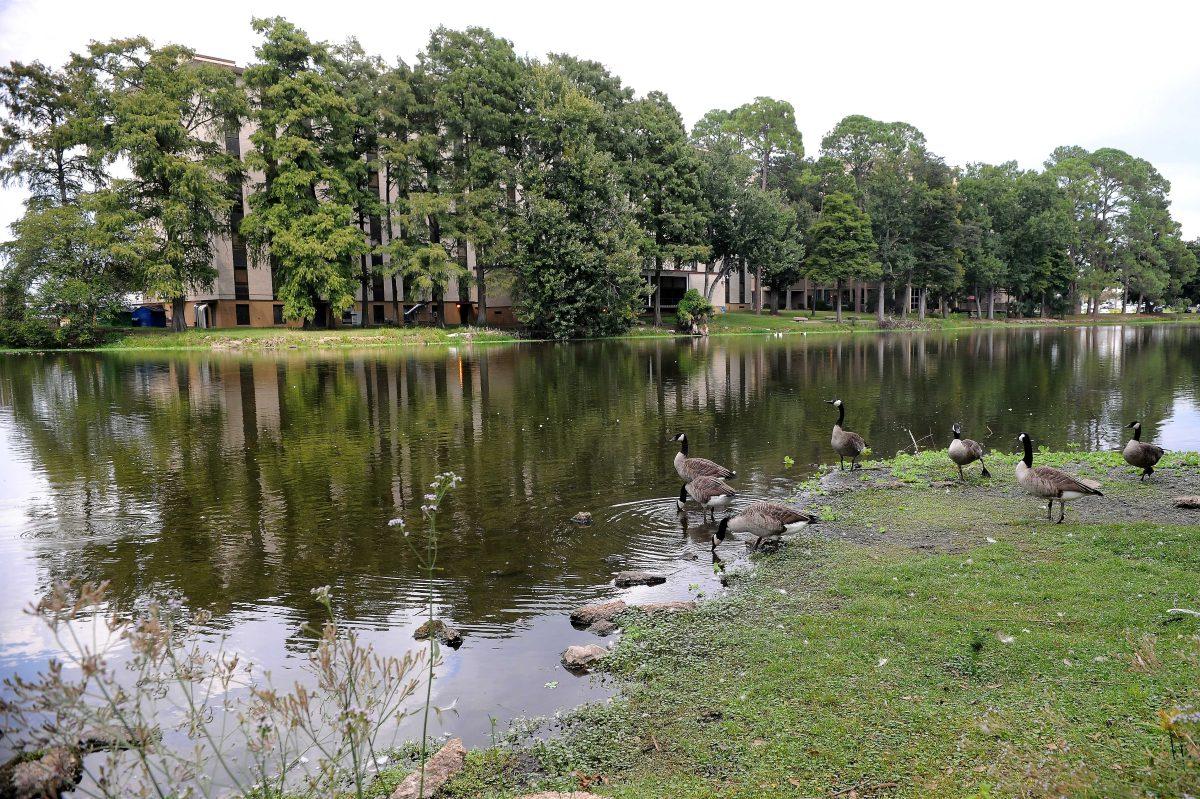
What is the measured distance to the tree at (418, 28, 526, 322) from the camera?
61.3 metres

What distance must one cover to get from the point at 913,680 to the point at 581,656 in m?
3.10

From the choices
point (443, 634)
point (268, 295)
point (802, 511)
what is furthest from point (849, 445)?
point (268, 295)

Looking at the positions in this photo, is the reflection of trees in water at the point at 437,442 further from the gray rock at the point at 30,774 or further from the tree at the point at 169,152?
the tree at the point at 169,152

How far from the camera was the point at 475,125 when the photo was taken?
205ft

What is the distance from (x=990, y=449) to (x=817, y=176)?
77820 millimetres

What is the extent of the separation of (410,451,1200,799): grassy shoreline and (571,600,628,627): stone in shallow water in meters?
0.26

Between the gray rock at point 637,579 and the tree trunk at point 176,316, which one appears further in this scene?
the tree trunk at point 176,316

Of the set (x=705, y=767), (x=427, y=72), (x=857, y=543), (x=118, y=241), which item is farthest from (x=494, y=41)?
(x=705, y=767)

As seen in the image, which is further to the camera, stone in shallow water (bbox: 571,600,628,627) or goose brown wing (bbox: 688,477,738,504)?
goose brown wing (bbox: 688,477,738,504)

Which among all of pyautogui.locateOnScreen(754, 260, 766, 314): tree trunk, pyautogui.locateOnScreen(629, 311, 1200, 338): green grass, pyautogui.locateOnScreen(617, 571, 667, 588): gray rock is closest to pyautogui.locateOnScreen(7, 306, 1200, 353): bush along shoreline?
pyautogui.locateOnScreen(629, 311, 1200, 338): green grass

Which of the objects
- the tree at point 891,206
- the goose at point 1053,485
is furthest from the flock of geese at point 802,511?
the tree at point 891,206

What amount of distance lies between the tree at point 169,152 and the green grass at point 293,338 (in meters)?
3.75

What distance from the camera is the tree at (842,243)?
78812 mm

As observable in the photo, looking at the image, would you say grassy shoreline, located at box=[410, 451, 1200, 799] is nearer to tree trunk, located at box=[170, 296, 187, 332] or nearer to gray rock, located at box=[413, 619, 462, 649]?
gray rock, located at box=[413, 619, 462, 649]
